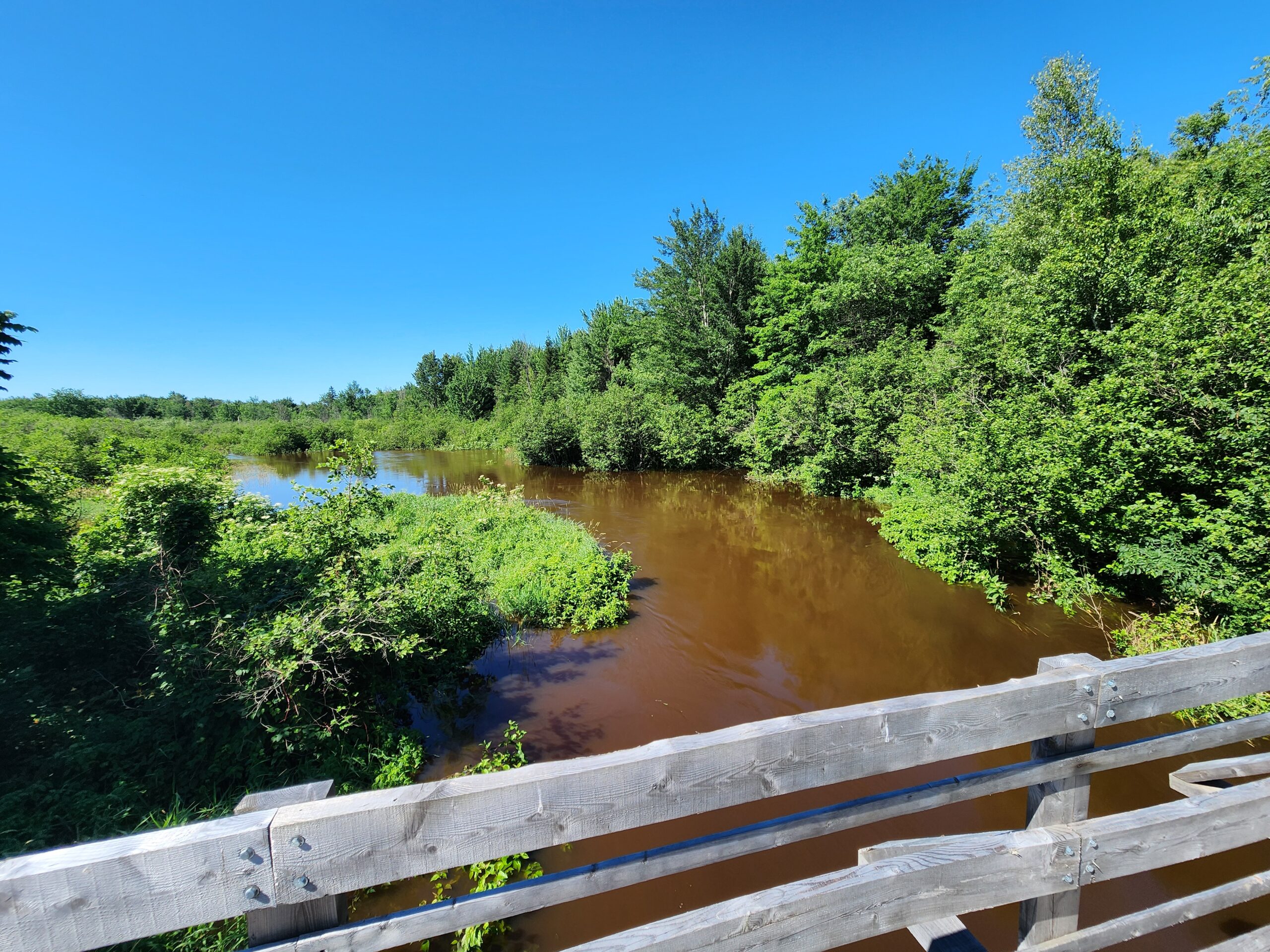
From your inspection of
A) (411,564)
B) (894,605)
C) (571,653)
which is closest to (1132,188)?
(894,605)

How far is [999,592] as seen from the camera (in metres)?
9.02

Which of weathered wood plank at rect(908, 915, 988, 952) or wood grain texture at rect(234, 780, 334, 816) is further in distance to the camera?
weathered wood plank at rect(908, 915, 988, 952)

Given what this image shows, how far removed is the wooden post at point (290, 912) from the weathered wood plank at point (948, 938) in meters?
1.94

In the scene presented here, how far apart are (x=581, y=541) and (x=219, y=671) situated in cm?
785

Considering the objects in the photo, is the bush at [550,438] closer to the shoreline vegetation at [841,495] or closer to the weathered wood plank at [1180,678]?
the shoreline vegetation at [841,495]

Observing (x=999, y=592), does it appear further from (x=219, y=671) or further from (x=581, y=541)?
(x=219, y=671)

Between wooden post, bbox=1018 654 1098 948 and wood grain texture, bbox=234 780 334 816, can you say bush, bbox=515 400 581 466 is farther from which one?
wood grain texture, bbox=234 780 334 816

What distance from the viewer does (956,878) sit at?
67.8 inches

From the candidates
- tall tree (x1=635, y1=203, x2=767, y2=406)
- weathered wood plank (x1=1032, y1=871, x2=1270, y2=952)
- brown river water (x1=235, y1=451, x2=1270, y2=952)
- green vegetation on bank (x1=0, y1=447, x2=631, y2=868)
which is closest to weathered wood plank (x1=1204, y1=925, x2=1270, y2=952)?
weathered wood plank (x1=1032, y1=871, x2=1270, y2=952)

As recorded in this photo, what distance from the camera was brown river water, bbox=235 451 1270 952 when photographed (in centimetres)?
389

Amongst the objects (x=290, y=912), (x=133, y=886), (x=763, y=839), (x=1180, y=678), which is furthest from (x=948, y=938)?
(x=133, y=886)

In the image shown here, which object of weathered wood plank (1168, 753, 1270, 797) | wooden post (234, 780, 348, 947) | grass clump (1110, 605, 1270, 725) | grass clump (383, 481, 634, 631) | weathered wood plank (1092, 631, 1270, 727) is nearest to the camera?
wooden post (234, 780, 348, 947)

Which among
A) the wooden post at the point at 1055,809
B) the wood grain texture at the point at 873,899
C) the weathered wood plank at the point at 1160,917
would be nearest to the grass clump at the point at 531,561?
the wood grain texture at the point at 873,899

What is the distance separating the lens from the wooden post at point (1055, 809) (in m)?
1.89
